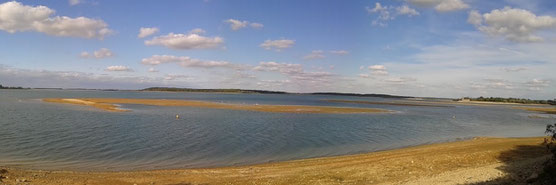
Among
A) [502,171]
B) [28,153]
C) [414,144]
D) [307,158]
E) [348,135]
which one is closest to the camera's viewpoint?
[502,171]

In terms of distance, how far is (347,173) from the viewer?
16.2 metres

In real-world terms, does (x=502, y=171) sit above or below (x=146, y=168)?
above

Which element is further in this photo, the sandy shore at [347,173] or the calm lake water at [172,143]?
the calm lake water at [172,143]

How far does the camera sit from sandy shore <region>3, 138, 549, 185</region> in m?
14.0

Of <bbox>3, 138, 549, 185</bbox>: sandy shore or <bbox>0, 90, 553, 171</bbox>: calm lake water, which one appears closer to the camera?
<bbox>3, 138, 549, 185</bbox>: sandy shore

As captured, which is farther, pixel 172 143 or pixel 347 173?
pixel 172 143

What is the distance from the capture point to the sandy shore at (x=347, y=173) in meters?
14.0

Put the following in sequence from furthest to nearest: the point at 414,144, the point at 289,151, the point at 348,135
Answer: the point at 348,135 → the point at 414,144 → the point at 289,151

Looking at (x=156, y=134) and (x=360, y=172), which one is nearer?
(x=360, y=172)

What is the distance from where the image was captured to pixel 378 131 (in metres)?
38.2

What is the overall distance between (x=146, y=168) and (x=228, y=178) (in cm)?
546

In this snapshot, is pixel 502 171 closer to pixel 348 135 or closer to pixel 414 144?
pixel 414 144

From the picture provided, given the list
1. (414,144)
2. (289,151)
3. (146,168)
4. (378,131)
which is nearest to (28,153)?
(146,168)

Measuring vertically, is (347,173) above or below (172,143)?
above
